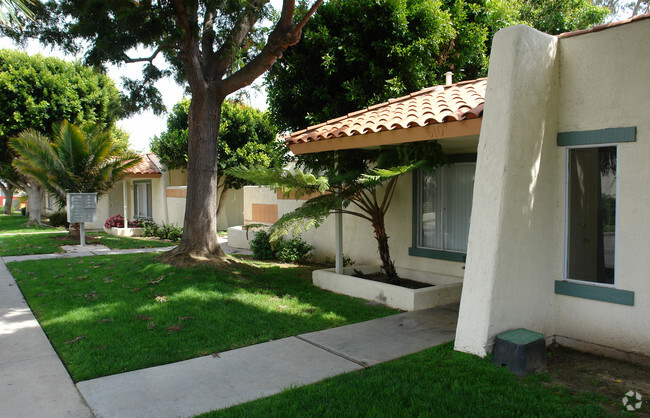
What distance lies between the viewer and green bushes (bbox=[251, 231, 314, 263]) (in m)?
11.5

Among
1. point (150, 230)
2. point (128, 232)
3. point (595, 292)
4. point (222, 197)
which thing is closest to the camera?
point (595, 292)

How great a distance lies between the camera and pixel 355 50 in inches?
408

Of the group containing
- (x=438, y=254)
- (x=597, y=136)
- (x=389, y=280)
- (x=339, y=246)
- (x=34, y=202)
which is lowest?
(x=389, y=280)

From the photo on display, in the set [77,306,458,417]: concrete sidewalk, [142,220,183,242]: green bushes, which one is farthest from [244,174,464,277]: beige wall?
[142,220,183,242]: green bushes

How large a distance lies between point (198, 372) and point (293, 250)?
23.3 ft

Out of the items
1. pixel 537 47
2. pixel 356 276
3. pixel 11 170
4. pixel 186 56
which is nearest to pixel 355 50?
pixel 186 56

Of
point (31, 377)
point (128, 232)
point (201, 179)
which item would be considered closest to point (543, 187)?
point (31, 377)

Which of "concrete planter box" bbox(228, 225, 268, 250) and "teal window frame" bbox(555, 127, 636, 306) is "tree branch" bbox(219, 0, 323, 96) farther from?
"teal window frame" bbox(555, 127, 636, 306)

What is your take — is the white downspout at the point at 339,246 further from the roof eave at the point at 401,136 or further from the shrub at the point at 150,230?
the shrub at the point at 150,230

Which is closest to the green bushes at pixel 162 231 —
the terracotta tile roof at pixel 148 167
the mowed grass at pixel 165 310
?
the terracotta tile roof at pixel 148 167

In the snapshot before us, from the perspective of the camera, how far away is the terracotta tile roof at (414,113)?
6.10m

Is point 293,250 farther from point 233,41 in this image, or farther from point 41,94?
point 41,94

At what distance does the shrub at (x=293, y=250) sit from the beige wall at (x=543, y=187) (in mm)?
6822

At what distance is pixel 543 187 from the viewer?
5195 mm
